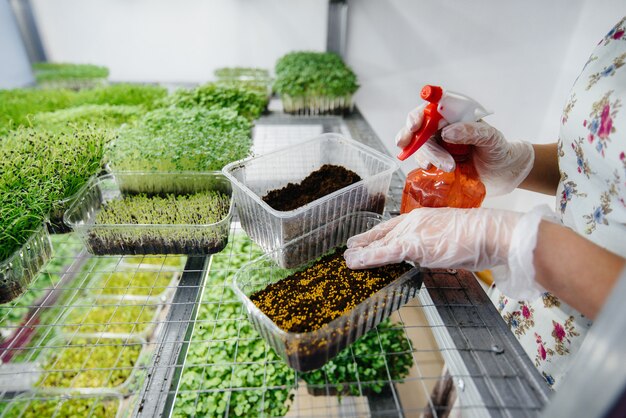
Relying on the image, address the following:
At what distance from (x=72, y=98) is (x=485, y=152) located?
2.36m

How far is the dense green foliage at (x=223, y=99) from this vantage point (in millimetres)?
2059

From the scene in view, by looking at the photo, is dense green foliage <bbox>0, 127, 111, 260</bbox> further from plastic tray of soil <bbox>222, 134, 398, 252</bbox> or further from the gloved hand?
the gloved hand

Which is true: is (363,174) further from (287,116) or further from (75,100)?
(75,100)

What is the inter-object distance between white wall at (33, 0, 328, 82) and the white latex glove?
225cm

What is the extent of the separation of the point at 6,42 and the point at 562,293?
10.5 ft

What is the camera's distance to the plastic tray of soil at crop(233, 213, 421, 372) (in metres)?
0.71

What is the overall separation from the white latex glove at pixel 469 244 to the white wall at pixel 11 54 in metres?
2.72

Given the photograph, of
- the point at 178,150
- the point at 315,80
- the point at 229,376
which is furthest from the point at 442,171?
the point at 315,80

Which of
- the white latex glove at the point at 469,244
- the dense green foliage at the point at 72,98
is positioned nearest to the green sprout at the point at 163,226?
the white latex glove at the point at 469,244

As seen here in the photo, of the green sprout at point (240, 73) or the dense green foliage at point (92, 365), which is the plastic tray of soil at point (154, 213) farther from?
the green sprout at point (240, 73)

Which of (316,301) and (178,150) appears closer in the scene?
(316,301)

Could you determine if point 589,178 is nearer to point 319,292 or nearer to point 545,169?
point 545,169

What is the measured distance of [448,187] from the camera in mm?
948

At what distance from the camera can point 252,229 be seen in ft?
3.59
